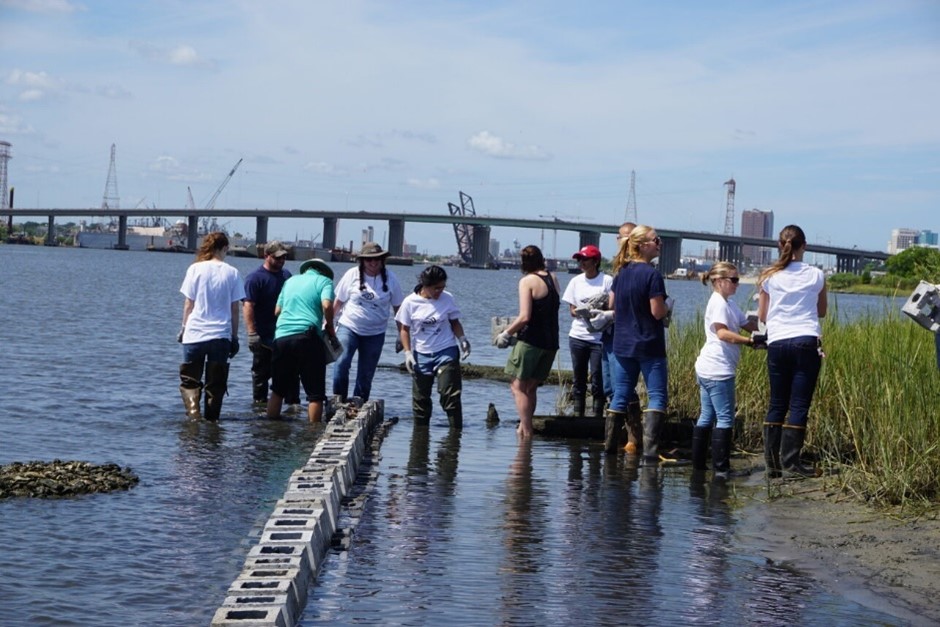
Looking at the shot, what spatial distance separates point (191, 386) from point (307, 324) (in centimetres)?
146

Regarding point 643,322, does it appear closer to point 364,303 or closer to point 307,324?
point 364,303

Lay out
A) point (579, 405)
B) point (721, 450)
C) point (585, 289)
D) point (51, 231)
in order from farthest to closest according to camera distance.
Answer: point (51, 231)
point (579, 405)
point (585, 289)
point (721, 450)

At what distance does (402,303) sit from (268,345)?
Result: 215 cm

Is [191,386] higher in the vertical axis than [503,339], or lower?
lower

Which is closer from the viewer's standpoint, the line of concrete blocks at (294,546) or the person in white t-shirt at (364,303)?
the line of concrete blocks at (294,546)

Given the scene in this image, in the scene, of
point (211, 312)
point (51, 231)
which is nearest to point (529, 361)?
point (211, 312)

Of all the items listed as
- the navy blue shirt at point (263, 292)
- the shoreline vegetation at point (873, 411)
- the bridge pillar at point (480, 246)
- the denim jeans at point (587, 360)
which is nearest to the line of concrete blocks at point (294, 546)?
the shoreline vegetation at point (873, 411)

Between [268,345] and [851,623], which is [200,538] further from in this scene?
[268,345]

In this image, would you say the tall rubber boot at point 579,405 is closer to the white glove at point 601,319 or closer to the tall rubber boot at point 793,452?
the white glove at point 601,319

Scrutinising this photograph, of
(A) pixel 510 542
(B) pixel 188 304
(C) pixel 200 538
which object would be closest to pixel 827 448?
(A) pixel 510 542

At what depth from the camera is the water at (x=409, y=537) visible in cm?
610

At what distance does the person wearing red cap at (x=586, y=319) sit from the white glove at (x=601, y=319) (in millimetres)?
116

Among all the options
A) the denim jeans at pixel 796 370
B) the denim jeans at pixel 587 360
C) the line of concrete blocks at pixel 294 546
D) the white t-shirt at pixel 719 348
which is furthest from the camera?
the denim jeans at pixel 587 360

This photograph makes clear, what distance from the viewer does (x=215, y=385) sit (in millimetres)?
12109
